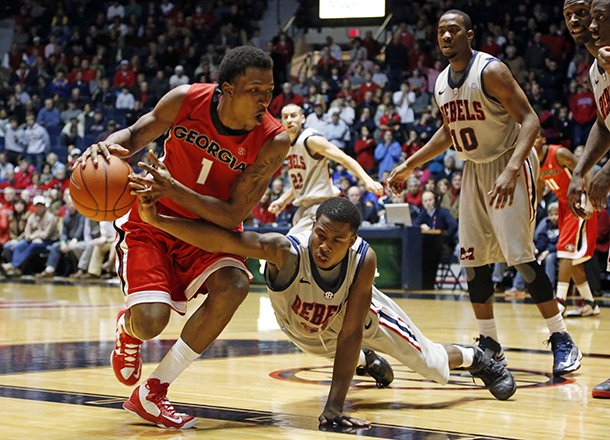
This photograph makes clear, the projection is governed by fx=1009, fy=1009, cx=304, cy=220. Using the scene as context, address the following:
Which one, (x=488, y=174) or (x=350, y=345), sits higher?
(x=488, y=174)

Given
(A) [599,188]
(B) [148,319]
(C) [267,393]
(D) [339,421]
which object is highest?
(A) [599,188]

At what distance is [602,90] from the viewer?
5145mm

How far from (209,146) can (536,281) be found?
229 centimetres

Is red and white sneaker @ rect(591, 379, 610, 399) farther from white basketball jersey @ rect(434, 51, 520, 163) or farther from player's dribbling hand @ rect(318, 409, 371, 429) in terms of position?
white basketball jersey @ rect(434, 51, 520, 163)

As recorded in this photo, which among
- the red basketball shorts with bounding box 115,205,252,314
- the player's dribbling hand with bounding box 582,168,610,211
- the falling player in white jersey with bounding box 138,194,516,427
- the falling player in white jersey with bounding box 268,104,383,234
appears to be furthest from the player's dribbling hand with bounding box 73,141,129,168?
the falling player in white jersey with bounding box 268,104,383,234

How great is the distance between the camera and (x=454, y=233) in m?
14.2

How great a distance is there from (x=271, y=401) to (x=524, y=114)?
7.01 ft

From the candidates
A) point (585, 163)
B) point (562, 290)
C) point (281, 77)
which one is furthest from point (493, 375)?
point (281, 77)

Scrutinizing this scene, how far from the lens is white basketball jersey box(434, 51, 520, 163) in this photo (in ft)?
18.6

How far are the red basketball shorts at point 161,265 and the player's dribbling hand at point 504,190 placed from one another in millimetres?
1442

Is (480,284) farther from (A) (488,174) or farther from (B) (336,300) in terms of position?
(B) (336,300)

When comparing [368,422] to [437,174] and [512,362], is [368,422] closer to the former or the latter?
[512,362]

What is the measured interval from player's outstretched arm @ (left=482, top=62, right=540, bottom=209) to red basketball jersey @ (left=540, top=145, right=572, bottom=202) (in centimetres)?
374

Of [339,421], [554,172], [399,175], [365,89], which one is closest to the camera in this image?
[339,421]
